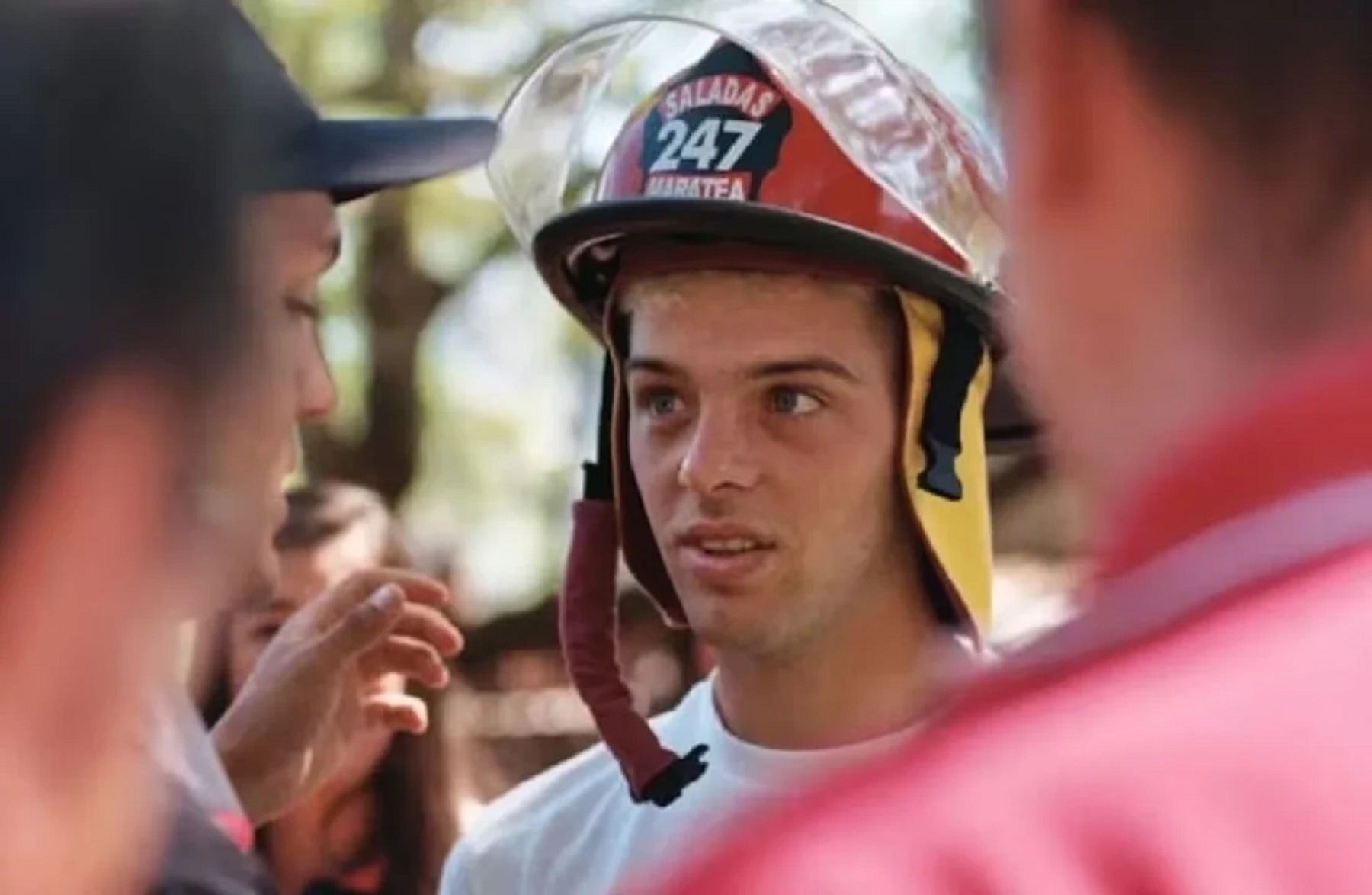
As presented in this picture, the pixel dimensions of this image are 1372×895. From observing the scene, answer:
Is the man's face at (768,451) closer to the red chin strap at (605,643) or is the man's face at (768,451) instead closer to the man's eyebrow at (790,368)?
the man's eyebrow at (790,368)

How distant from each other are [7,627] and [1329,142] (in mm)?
667

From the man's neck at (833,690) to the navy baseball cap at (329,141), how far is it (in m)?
0.81

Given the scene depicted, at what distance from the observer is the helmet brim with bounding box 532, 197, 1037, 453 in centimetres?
304

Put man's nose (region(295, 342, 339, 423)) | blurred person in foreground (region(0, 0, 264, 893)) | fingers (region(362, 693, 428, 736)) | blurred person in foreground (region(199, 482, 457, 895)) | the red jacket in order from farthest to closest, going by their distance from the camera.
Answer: blurred person in foreground (region(199, 482, 457, 895))
fingers (region(362, 693, 428, 736))
man's nose (region(295, 342, 339, 423))
blurred person in foreground (region(0, 0, 264, 893))
the red jacket

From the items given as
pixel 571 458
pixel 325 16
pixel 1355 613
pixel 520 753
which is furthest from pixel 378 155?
pixel 571 458

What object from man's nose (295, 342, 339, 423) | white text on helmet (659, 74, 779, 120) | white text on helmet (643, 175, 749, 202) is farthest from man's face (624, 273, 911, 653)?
man's nose (295, 342, 339, 423)

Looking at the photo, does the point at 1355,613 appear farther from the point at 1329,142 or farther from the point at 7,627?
the point at 7,627

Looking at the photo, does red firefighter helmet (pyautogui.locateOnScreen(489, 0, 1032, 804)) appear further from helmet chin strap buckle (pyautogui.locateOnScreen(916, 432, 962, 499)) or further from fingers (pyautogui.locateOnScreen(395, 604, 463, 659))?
fingers (pyautogui.locateOnScreen(395, 604, 463, 659))

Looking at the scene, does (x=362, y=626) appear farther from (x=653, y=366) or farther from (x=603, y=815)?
(x=653, y=366)

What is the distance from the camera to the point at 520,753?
11.6 m

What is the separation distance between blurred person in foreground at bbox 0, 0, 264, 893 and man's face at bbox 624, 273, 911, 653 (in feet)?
5.90

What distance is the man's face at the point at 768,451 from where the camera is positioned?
304cm

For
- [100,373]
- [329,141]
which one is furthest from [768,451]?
[100,373]

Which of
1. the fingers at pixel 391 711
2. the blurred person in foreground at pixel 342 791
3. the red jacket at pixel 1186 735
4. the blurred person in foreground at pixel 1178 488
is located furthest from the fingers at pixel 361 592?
the red jacket at pixel 1186 735
